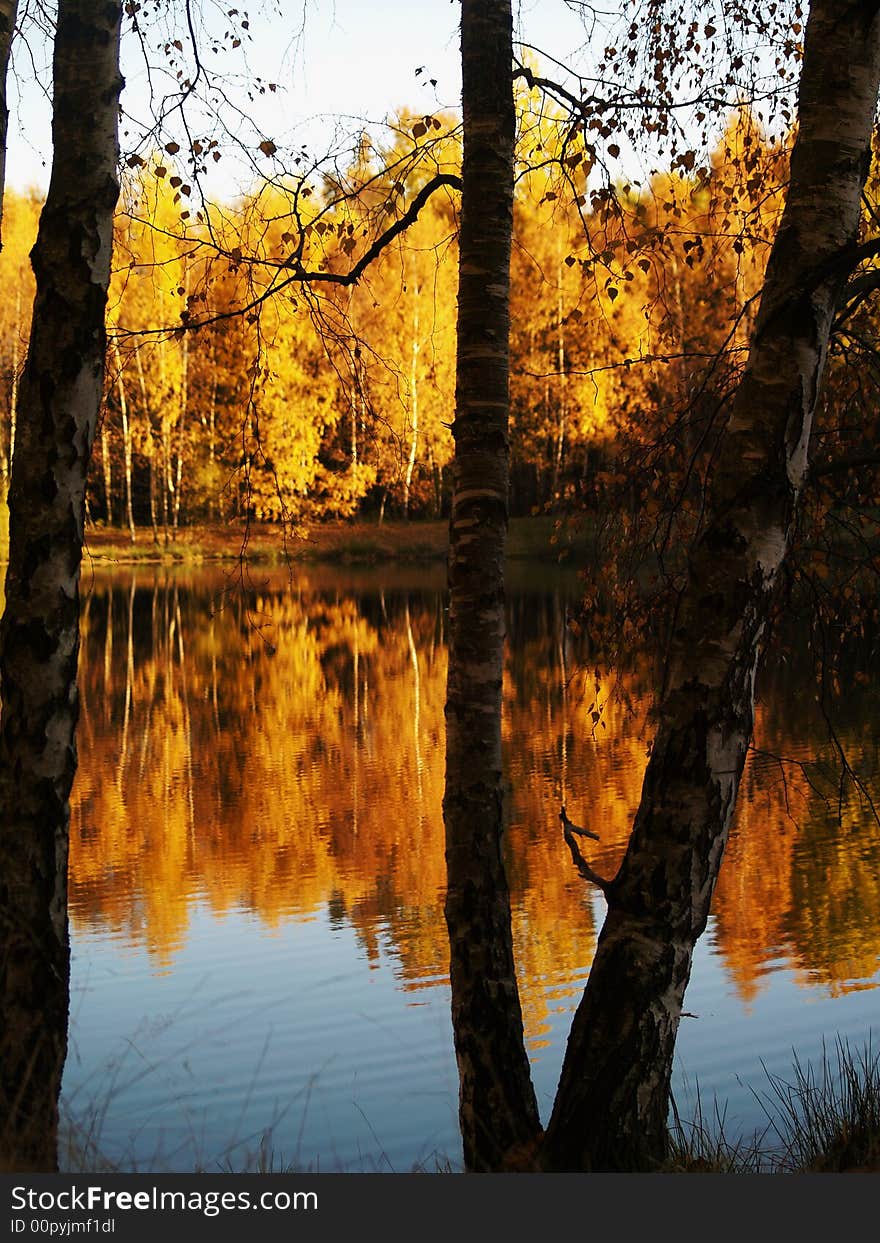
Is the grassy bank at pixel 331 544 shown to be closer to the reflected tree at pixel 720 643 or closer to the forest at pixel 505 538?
the forest at pixel 505 538

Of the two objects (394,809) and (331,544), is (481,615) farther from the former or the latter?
(331,544)

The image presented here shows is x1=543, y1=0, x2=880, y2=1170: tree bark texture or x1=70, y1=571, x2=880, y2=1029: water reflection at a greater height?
x1=543, y1=0, x2=880, y2=1170: tree bark texture

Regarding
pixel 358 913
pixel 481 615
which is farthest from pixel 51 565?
pixel 358 913

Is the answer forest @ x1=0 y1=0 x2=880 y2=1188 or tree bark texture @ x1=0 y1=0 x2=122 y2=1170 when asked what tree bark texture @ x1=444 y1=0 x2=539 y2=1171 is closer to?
forest @ x1=0 y1=0 x2=880 y2=1188

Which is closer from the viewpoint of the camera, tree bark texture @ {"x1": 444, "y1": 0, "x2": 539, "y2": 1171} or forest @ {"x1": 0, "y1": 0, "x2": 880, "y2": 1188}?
forest @ {"x1": 0, "y1": 0, "x2": 880, "y2": 1188}

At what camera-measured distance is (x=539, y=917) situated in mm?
8523

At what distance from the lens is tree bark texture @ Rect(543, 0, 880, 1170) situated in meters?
3.41

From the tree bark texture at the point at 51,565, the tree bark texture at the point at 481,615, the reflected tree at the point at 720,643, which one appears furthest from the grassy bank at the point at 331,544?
the reflected tree at the point at 720,643

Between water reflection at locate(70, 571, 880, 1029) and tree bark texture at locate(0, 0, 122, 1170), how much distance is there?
703mm

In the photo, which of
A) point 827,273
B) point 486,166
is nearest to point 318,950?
point 486,166

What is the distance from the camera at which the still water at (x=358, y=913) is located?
598 cm

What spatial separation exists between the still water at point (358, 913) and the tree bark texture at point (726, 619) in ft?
2.45

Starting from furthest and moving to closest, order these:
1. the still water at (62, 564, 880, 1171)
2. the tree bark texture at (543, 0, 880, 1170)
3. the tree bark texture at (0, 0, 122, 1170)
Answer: the still water at (62, 564, 880, 1171) < the tree bark texture at (0, 0, 122, 1170) < the tree bark texture at (543, 0, 880, 1170)

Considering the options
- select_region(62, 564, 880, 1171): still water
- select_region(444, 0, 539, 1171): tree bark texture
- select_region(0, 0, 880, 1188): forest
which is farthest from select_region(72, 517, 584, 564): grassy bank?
select_region(444, 0, 539, 1171): tree bark texture
